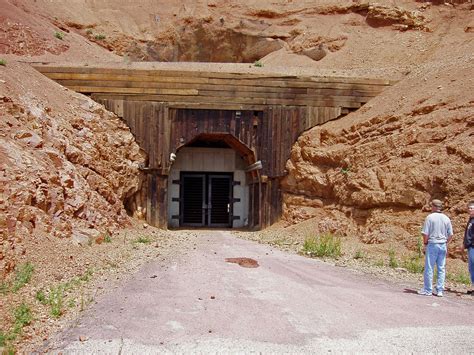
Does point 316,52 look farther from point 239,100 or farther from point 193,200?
point 193,200

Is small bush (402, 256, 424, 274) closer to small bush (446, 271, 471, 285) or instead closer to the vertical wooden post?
small bush (446, 271, 471, 285)

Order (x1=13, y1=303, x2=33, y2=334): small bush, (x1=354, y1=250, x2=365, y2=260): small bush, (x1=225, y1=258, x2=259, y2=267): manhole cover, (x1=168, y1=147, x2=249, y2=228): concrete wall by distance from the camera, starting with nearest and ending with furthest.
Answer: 1. (x1=13, y1=303, x2=33, y2=334): small bush
2. (x1=225, y1=258, x2=259, y2=267): manhole cover
3. (x1=354, y1=250, x2=365, y2=260): small bush
4. (x1=168, y1=147, x2=249, y2=228): concrete wall

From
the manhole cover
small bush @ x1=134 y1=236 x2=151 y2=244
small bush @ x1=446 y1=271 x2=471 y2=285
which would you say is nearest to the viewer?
small bush @ x1=446 y1=271 x2=471 y2=285

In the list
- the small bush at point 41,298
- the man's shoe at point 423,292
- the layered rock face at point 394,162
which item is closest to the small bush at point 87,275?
the small bush at point 41,298

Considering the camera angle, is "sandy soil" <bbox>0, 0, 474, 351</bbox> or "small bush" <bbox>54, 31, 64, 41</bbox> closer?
"sandy soil" <bbox>0, 0, 474, 351</bbox>

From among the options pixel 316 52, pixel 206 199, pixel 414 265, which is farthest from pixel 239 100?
pixel 316 52

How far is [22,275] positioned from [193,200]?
1231 cm

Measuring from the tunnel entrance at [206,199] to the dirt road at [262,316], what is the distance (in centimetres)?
1005

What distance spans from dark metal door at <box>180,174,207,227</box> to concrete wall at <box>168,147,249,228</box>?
38cm

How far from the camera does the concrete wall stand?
725 inches

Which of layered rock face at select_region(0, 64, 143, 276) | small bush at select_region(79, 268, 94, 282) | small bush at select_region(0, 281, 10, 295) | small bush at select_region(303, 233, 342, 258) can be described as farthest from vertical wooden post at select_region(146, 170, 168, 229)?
small bush at select_region(0, 281, 10, 295)

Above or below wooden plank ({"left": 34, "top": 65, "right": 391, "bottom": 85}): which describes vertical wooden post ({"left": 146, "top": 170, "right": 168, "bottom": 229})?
below

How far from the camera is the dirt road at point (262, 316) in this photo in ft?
16.0

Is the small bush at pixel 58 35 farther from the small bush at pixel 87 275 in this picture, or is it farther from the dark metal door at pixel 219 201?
the small bush at pixel 87 275
